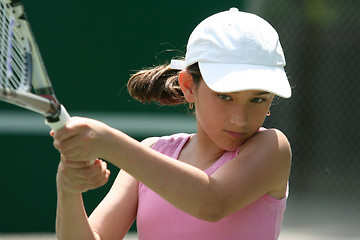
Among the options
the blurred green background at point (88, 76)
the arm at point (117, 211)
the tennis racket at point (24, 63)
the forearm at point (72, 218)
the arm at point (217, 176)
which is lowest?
the blurred green background at point (88, 76)

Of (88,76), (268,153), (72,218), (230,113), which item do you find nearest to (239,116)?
(230,113)

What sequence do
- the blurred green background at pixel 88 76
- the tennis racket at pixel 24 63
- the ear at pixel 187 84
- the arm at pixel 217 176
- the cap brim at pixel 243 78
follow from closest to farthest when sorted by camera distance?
the tennis racket at pixel 24 63, the arm at pixel 217 176, the cap brim at pixel 243 78, the ear at pixel 187 84, the blurred green background at pixel 88 76

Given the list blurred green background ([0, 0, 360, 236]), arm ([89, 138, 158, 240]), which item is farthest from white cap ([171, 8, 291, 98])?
blurred green background ([0, 0, 360, 236])

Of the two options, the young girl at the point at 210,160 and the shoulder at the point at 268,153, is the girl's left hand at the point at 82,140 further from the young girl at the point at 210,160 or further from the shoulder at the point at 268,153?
the shoulder at the point at 268,153

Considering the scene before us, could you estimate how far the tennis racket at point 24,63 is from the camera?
1.59 m

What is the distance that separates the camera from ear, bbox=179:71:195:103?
2.14m

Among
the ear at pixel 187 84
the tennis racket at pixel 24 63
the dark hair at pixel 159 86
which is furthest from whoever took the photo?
the dark hair at pixel 159 86

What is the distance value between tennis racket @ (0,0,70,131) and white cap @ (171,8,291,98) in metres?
0.49

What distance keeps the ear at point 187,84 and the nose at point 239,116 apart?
265 millimetres

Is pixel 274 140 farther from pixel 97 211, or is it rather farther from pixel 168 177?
pixel 97 211

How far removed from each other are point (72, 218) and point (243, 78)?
2.13 ft

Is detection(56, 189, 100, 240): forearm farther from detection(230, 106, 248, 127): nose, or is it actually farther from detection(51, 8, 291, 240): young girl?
detection(230, 106, 248, 127): nose

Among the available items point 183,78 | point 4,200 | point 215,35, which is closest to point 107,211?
point 183,78

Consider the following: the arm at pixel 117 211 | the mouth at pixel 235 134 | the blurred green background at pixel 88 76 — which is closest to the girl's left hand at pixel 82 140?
the mouth at pixel 235 134
